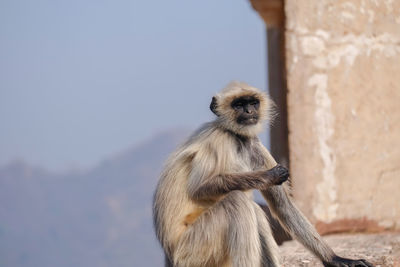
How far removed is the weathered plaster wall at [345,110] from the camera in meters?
7.06

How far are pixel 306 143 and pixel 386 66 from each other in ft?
3.63

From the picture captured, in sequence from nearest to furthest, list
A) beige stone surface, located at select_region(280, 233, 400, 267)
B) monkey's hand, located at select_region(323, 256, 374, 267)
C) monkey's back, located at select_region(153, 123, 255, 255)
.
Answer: monkey's back, located at select_region(153, 123, 255, 255) → monkey's hand, located at select_region(323, 256, 374, 267) → beige stone surface, located at select_region(280, 233, 400, 267)

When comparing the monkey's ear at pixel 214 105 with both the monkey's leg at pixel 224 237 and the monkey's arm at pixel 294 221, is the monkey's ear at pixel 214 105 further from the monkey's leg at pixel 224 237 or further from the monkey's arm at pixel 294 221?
the monkey's leg at pixel 224 237

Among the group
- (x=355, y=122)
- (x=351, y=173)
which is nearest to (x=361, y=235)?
(x=351, y=173)

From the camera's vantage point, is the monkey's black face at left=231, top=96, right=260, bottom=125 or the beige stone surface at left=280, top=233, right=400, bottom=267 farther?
the beige stone surface at left=280, top=233, right=400, bottom=267

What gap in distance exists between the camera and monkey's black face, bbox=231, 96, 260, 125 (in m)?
5.20

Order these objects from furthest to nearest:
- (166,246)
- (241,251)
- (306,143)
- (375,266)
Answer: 1. (306,143)
2. (375,266)
3. (166,246)
4. (241,251)

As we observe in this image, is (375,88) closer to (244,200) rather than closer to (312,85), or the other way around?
(312,85)

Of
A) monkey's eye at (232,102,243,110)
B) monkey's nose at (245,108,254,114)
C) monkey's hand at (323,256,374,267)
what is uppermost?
monkey's eye at (232,102,243,110)

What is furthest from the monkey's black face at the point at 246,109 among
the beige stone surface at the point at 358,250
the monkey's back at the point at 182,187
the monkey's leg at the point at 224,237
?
the beige stone surface at the point at 358,250

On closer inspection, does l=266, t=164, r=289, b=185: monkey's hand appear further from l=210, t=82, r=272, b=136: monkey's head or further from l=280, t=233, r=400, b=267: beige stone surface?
l=280, t=233, r=400, b=267: beige stone surface

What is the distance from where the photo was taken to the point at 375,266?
5641 mm

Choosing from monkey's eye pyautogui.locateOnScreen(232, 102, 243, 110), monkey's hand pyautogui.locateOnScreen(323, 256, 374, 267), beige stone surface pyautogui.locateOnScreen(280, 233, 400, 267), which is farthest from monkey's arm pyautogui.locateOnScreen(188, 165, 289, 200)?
beige stone surface pyautogui.locateOnScreen(280, 233, 400, 267)

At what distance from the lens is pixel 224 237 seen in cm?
477
